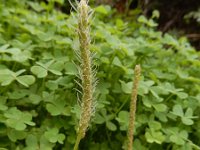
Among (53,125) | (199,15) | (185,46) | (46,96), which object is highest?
(199,15)

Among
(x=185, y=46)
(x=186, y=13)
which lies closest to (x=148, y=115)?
(x=185, y=46)

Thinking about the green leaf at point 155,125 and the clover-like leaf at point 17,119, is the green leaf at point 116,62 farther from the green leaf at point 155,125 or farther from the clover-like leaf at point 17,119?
the clover-like leaf at point 17,119

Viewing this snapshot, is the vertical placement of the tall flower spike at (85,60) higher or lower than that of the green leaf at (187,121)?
higher

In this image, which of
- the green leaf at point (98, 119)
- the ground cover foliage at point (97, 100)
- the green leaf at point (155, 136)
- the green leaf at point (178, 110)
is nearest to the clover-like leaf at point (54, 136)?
the ground cover foliage at point (97, 100)

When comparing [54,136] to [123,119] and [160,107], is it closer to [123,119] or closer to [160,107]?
[123,119]

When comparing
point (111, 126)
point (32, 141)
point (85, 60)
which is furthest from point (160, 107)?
point (85, 60)

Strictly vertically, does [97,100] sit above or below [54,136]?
above

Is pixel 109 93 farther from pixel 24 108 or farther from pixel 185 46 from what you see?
pixel 185 46

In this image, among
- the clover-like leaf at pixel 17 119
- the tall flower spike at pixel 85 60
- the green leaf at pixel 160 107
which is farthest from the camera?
the green leaf at pixel 160 107

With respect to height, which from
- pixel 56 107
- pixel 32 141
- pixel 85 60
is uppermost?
pixel 85 60

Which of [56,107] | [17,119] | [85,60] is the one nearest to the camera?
[85,60]

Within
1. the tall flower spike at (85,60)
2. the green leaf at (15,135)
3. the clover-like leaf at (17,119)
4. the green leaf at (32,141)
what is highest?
the tall flower spike at (85,60)
